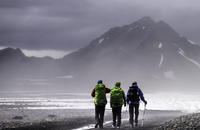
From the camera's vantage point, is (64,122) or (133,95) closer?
(133,95)

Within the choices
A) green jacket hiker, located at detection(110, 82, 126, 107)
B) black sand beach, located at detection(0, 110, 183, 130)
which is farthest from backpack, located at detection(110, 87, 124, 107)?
black sand beach, located at detection(0, 110, 183, 130)

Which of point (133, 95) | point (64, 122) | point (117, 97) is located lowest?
point (64, 122)

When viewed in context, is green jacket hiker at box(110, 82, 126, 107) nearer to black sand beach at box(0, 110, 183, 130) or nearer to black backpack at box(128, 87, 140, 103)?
black backpack at box(128, 87, 140, 103)

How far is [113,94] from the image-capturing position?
27609 millimetres

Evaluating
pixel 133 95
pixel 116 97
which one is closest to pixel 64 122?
pixel 133 95

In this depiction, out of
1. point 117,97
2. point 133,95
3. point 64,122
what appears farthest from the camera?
point 64,122

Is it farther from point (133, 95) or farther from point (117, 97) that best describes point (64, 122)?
point (117, 97)

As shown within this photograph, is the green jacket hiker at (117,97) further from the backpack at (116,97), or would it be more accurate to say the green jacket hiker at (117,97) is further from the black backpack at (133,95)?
the black backpack at (133,95)

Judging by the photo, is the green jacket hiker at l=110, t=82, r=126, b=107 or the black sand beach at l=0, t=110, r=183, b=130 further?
the black sand beach at l=0, t=110, r=183, b=130

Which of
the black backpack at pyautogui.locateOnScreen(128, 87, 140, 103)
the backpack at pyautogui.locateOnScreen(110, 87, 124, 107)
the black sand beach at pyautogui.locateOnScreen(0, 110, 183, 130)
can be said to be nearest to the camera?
the backpack at pyautogui.locateOnScreen(110, 87, 124, 107)

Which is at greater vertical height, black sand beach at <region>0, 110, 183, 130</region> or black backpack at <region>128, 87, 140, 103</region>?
black backpack at <region>128, 87, 140, 103</region>

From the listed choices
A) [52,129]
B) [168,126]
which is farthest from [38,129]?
[168,126]

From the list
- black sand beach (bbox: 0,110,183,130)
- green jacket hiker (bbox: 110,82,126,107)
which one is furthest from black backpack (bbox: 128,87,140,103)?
black sand beach (bbox: 0,110,183,130)

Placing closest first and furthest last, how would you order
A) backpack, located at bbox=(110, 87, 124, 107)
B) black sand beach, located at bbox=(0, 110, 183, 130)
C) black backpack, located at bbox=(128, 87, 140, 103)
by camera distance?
backpack, located at bbox=(110, 87, 124, 107) < black backpack, located at bbox=(128, 87, 140, 103) < black sand beach, located at bbox=(0, 110, 183, 130)
